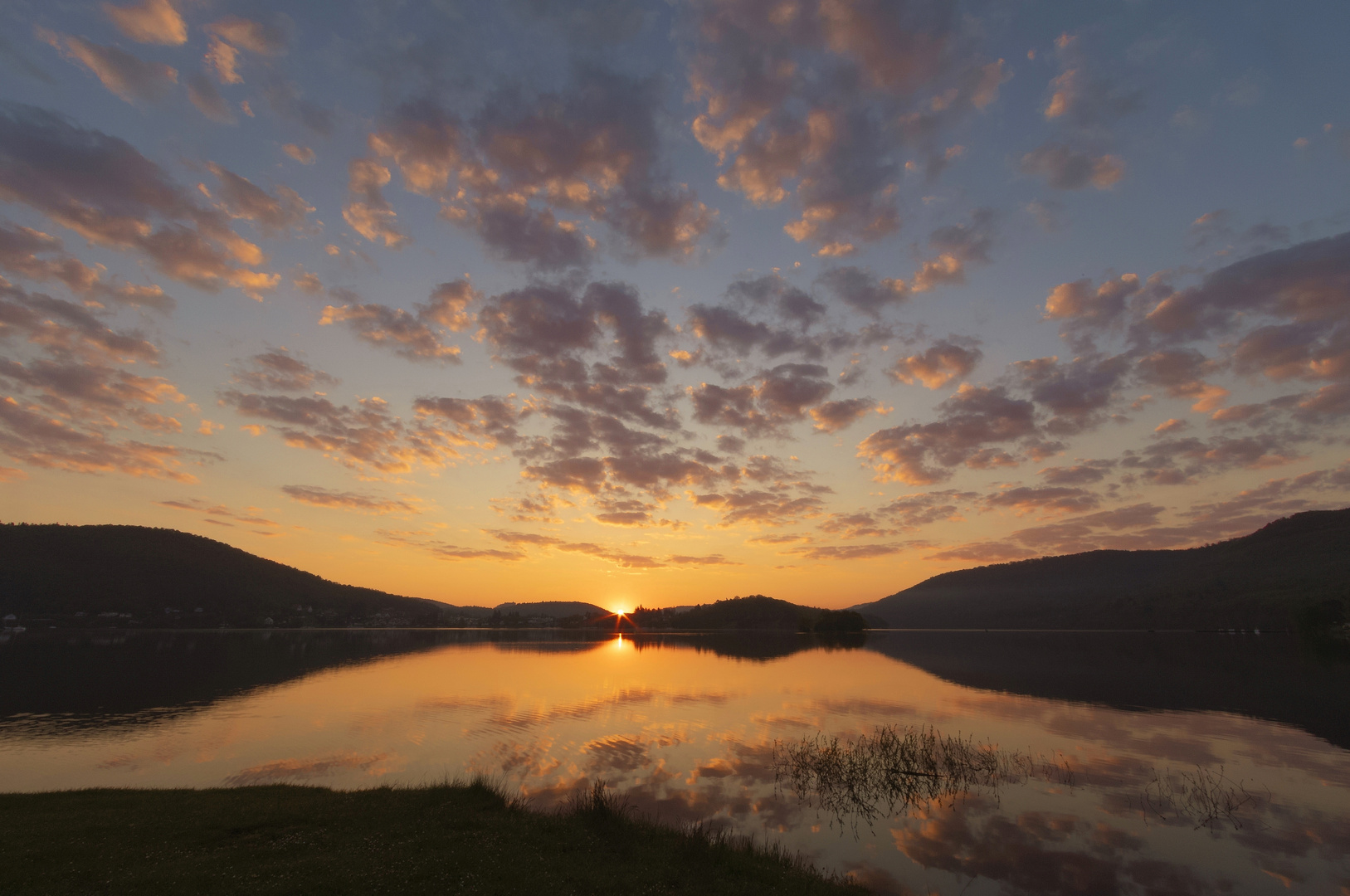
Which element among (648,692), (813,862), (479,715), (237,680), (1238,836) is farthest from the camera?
(237,680)

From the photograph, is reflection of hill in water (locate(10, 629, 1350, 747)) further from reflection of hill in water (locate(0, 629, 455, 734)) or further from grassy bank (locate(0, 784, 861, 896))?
grassy bank (locate(0, 784, 861, 896))

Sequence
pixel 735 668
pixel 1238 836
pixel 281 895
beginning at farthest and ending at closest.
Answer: pixel 735 668 < pixel 1238 836 < pixel 281 895

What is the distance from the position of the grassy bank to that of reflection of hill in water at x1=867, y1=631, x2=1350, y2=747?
5359cm

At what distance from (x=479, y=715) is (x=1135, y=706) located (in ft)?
223

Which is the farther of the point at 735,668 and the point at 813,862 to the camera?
the point at 735,668

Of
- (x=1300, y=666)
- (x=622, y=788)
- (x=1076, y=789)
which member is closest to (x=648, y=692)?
(x=622, y=788)

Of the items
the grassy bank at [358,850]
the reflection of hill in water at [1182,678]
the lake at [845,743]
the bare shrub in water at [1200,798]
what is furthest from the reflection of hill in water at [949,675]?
the grassy bank at [358,850]

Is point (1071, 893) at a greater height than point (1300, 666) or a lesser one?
lesser

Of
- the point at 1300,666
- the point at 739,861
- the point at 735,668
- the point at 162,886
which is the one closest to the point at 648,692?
the point at 735,668

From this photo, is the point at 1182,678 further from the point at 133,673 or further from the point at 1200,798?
the point at 133,673

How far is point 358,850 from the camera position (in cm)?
1909

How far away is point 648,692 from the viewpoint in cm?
7481

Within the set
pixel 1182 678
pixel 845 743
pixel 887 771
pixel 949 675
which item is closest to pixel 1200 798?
pixel 887 771

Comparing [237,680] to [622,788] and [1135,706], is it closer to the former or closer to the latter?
[622,788]
